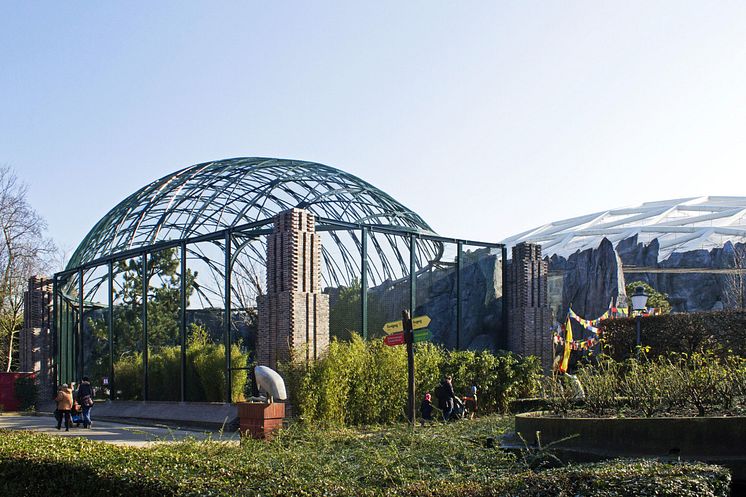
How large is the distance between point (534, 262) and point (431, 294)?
14.9ft

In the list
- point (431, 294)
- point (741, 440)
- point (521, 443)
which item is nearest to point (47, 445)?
point (521, 443)

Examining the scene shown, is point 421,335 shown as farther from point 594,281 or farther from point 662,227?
point 662,227

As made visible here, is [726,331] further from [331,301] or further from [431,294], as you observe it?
[331,301]

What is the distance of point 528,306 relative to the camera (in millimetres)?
28328

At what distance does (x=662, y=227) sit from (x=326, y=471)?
182ft

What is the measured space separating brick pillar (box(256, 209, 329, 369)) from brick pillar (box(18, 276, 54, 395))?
17.1 m

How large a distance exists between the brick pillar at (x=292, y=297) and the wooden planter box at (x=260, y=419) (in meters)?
5.72

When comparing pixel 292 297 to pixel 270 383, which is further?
pixel 292 297

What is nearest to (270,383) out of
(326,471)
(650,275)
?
(326,471)

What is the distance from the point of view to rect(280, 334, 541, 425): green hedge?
19594 mm

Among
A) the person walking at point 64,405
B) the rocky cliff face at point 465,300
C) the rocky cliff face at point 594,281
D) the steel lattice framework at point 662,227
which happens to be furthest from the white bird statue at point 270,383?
the steel lattice framework at point 662,227

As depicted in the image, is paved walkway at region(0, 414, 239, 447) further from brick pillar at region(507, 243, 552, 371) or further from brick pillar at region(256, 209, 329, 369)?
brick pillar at region(507, 243, 552, 371)

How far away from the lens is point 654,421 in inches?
402

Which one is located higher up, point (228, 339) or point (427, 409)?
point (228, 339)
